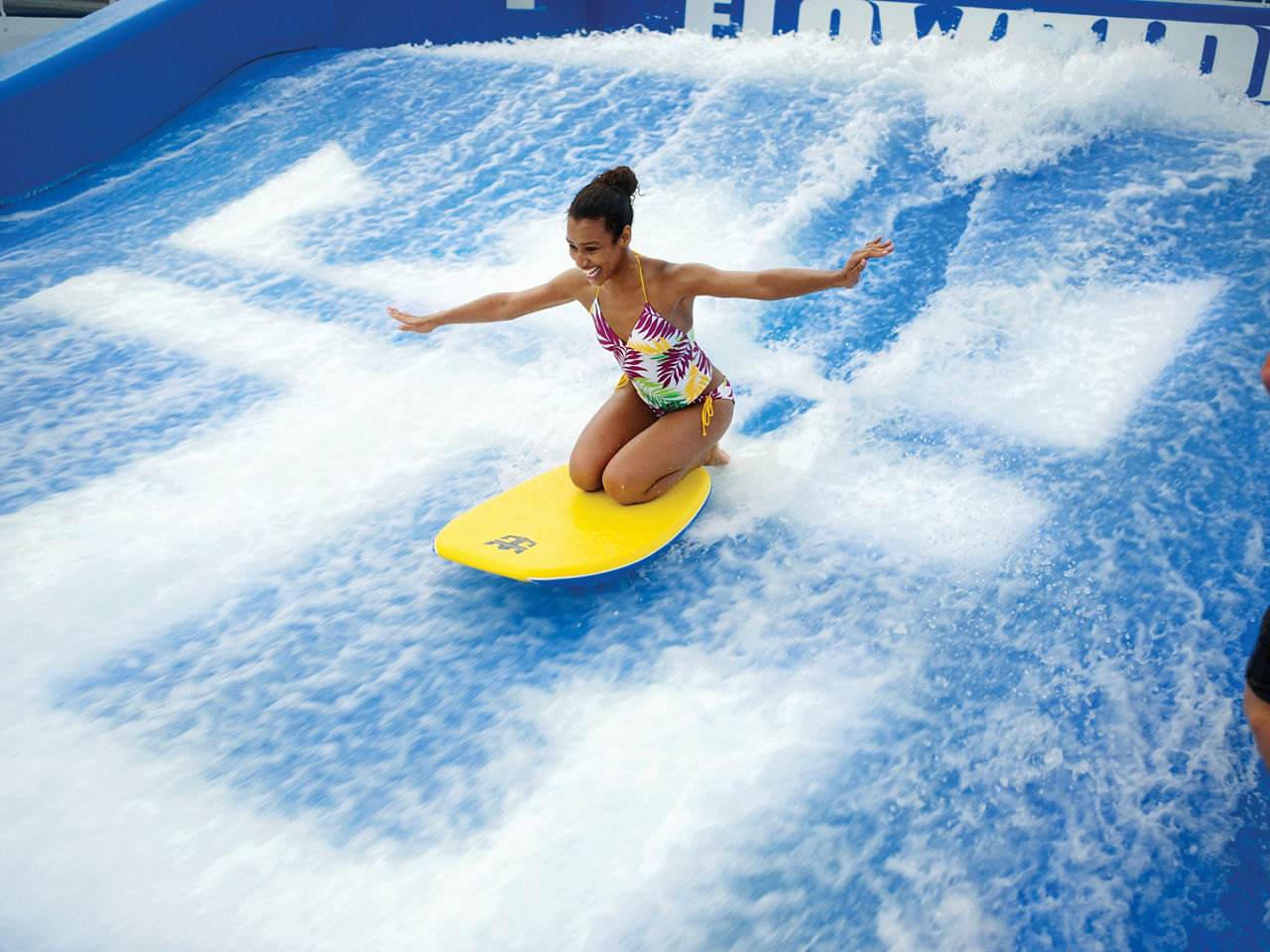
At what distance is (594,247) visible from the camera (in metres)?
2.54

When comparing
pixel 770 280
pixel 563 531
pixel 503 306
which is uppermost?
pixel 770 280

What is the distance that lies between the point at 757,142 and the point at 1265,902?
4.20 metres

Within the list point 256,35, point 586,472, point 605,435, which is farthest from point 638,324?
point 256,35

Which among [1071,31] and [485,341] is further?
[1071,31]

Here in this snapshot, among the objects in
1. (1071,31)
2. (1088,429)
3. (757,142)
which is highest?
(1071,31)

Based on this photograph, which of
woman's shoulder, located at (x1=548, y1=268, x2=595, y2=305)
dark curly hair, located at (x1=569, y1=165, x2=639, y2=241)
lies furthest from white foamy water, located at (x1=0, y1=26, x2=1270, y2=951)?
dark curly hair, located at (x1=569, y1=165, x2=639, y2=241)

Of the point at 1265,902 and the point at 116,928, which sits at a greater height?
the point at 1265,902

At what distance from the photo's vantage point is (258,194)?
5.24 metres

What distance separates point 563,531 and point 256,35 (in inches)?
206

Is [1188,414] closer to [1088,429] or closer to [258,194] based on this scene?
[1088,429]

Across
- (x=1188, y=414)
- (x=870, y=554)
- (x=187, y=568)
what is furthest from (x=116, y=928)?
(x=1188, y=414)

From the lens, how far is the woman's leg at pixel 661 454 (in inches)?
110

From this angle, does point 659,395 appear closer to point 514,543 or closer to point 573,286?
point 573,286

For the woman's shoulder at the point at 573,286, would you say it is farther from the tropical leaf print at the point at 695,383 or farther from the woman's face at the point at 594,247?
the tropical leaf print at the point at 695,383
